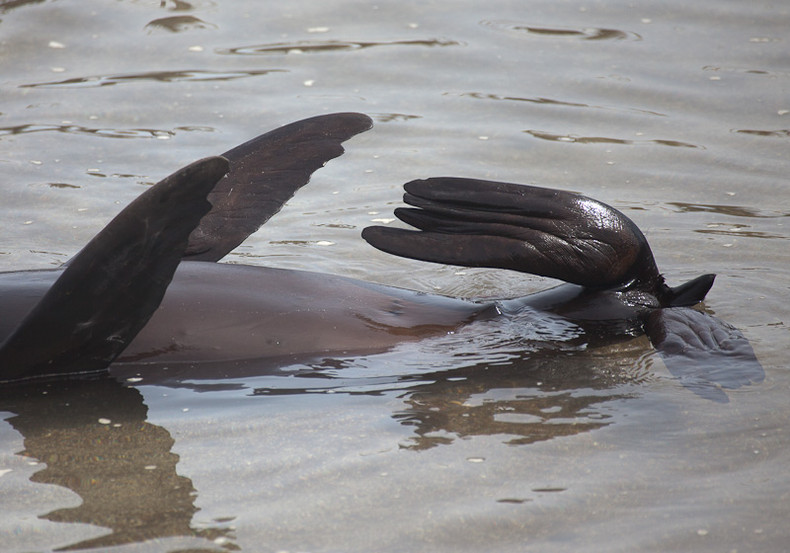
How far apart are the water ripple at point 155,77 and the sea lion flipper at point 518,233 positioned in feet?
12.3

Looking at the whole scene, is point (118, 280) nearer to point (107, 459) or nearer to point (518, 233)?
point (107, 459)

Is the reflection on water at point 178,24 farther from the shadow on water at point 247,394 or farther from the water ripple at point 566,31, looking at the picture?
the shadow on water at point 247,394

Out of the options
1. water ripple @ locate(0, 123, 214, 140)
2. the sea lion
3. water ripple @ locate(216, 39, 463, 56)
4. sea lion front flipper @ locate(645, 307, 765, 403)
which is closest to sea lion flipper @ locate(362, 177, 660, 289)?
the sea lion

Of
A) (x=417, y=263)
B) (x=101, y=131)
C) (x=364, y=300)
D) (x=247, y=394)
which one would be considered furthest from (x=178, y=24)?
(x=247, y=394)

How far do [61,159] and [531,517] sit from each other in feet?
13.4

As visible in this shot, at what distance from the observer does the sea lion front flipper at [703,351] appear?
3.23 meters

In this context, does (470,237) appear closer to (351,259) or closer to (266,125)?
(351,259)

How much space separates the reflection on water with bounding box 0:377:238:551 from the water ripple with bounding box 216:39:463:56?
4.49 m

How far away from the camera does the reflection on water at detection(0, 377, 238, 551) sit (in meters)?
2.60

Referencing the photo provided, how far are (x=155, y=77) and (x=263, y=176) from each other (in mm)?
3350

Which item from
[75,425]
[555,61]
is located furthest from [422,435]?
[555,61]

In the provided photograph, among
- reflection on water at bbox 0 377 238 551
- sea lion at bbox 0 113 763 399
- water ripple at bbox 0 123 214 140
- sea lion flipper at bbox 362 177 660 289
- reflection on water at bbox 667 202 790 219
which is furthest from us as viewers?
water ripple at bbox 0 123 214 140

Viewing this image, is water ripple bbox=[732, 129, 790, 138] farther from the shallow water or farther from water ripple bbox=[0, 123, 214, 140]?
water ripple bbox=[0, 123, 214, 140]

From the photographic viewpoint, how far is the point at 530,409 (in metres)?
3.18
